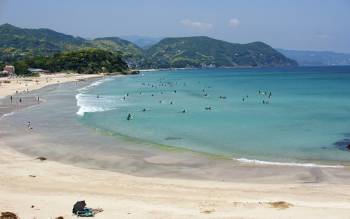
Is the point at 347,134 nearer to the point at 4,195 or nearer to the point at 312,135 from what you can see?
the point at 312,135

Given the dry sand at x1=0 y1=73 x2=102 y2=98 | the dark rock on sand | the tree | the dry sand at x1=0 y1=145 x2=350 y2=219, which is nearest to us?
the dark rock on sand

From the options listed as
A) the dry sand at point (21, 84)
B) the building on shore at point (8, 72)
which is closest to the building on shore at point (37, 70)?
the building on shore at point (8, 72)

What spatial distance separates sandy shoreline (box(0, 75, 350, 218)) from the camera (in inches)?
798

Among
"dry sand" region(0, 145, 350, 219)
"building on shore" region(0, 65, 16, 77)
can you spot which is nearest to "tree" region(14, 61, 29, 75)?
"building on shore" region(0, 65, 16, 77)

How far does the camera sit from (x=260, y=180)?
27.7 m

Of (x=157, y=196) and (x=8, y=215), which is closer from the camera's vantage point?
(x=8, y=215)

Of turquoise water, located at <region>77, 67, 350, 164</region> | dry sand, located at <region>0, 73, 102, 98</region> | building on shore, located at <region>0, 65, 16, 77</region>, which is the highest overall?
building on shore, located at <region>0, 65, 16, 77</region>

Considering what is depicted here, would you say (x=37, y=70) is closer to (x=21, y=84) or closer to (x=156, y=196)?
(x=21, y=84)

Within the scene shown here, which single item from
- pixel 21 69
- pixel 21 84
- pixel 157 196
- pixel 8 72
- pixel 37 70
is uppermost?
pixel 21 69

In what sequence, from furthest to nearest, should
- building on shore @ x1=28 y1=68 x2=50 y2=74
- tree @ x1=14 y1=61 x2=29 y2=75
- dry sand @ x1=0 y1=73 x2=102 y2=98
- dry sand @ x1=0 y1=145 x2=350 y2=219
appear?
building on shore @ x1=28 y1=68 x2=50 y2=74 → tree @ x1=14 y1=61 x2=29 y2=75 → dry sand @ x1=0 y1=73 x2=102 y2=98 → dry sand @ x1=0 y1=145 x2=350 y2=219

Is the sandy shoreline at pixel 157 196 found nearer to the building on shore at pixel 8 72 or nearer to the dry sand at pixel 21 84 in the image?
the dry sand at pixel 21 84

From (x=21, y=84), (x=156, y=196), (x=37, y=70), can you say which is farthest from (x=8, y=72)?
(x=156, y=196)

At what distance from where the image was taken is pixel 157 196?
77.1 ft

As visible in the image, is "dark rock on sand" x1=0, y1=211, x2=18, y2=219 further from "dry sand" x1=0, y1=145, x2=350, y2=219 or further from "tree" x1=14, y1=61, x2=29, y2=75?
"tree" x1=14, y1=61, x2=29, y2=75
